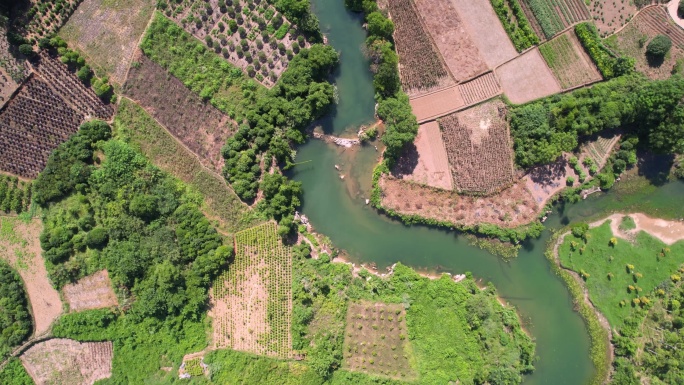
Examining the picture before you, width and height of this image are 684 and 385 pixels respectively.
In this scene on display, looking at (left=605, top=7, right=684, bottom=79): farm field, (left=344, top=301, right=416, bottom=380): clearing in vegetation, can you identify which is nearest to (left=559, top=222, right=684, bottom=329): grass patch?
(left=605, top=7, right=684, bottom=79): farm field

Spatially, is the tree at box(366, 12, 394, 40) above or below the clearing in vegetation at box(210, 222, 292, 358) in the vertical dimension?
above

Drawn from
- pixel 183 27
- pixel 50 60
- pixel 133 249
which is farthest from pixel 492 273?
pixel 50 60

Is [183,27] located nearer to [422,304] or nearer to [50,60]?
[50,60]

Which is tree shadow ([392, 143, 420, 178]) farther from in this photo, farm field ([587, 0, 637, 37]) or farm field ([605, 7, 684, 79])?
farm field ([587, 0, 637, 37])

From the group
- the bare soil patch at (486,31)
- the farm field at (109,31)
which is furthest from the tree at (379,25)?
the farm field at (109,31)

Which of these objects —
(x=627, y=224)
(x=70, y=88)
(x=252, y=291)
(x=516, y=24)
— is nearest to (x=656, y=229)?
(x=627, y=224)

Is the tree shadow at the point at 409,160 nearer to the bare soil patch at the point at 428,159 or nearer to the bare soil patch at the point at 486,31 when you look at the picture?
the bare soil patch at the point at 428,159

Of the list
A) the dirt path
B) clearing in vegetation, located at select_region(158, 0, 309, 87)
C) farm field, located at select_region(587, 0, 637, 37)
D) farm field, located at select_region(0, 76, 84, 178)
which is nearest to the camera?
farm field, located at select_region(587, 0, 637, 37)
